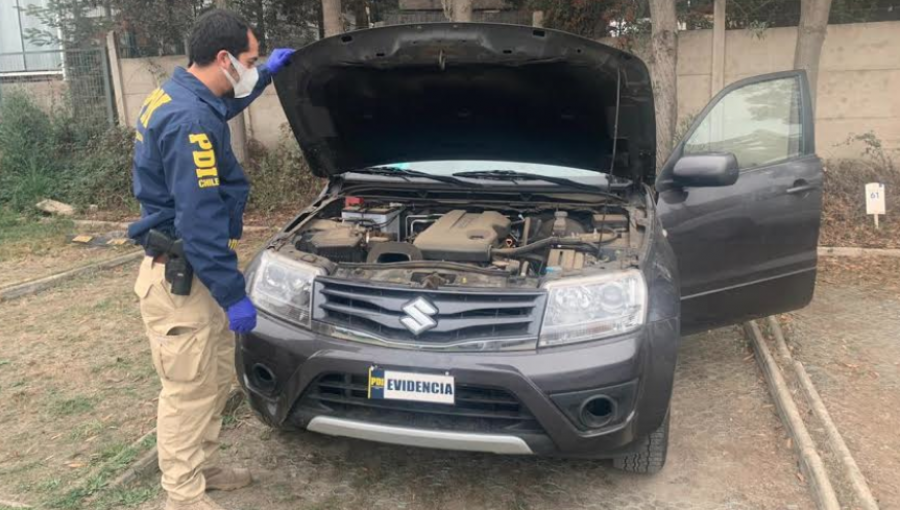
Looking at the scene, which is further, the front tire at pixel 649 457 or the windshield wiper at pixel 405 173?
the windshield wiper at pixel 405 173

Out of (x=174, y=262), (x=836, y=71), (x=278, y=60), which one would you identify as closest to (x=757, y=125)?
(x=278, y=60)

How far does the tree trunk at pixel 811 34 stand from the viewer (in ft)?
24.5

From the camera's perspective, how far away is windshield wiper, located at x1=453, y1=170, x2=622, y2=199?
384 cm

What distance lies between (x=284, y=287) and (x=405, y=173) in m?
1.33

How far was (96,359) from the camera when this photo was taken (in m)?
4.63

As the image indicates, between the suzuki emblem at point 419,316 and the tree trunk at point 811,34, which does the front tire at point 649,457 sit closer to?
the suzuki emblem at point 419,316

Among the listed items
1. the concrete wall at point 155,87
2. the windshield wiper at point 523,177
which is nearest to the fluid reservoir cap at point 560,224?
the windshield wiper at point 523,177

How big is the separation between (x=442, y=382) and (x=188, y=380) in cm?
102

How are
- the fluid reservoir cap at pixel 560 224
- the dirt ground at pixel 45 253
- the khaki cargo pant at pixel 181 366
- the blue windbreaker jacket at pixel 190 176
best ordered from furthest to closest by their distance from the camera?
the dirt ground at pixel 45 253 → the fluid reservoir cap at pixel 560 224 → the khaki cargo pant at pixel 181 366 → the blue windbreaker jacket at pixel 190 176

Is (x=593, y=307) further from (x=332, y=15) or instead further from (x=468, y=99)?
(x=332, y=15)

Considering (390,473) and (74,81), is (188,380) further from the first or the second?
(74,81)

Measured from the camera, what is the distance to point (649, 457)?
3.10 metres

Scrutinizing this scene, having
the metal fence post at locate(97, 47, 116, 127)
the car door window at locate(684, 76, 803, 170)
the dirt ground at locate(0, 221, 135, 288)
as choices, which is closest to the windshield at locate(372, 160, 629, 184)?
the car door window at locate(684, 76, 803, 170)

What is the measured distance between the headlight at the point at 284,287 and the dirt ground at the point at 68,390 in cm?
99
